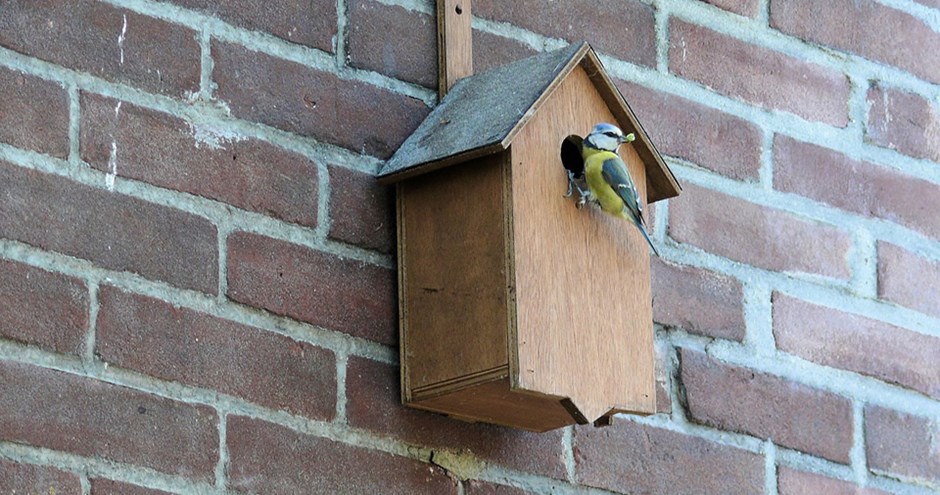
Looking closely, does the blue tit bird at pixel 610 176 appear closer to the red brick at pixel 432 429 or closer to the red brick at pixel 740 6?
the red brick at pixel 432 429

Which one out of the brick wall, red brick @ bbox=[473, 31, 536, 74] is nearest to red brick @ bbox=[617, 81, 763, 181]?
the brick wall

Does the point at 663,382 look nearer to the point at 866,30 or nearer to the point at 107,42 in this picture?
the point at 866,30

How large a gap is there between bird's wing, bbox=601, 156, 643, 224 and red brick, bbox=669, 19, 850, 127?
1.00ft

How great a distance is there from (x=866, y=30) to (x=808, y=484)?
638 millimetres

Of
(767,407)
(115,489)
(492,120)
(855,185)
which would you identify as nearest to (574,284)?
(492,120)

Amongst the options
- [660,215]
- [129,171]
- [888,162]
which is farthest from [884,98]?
[129,171]

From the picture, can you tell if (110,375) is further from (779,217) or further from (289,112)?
(779,217)

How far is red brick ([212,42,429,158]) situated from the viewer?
1.89m

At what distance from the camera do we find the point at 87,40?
5.87ft

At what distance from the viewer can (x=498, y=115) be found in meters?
1.90

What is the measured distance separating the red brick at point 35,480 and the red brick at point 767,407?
796mm

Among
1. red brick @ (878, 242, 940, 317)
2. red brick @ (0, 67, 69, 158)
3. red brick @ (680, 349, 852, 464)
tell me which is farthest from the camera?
red brick @ (878, 242, 940, 317)

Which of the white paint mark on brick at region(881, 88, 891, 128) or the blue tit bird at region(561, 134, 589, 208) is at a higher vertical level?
the white paint mark on brick at region(881, 88, 891, 128)

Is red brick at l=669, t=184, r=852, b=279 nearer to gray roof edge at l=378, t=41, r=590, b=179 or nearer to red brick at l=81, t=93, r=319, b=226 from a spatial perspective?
gray roof edge at l=378, t=41, r=590, b=179
